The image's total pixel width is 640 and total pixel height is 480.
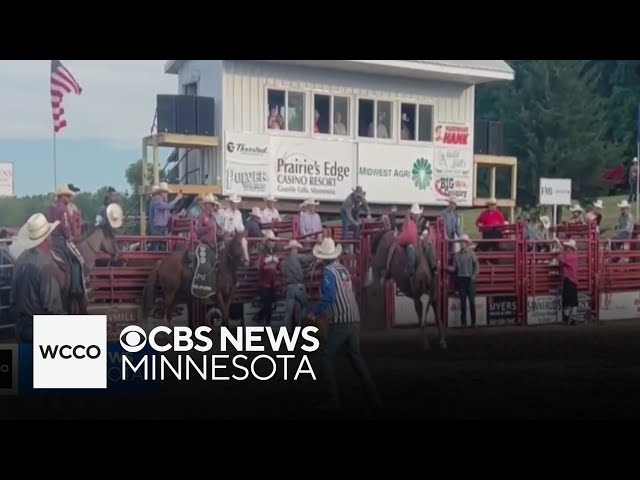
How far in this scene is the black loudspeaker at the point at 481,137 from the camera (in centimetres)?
835

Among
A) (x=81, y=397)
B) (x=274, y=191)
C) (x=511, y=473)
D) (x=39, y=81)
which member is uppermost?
(x=39, y=81)

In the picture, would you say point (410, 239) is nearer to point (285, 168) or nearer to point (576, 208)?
point (285, 168)

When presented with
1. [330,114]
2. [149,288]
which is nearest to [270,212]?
[330,114]

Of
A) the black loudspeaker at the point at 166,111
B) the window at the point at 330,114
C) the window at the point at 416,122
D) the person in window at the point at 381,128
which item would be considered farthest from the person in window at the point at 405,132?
the black loudspeaker at the point at 166,111

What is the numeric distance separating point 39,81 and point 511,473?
4199 millimetres

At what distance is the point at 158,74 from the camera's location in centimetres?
792

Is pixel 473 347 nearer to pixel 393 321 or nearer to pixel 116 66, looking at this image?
pixel 393 321

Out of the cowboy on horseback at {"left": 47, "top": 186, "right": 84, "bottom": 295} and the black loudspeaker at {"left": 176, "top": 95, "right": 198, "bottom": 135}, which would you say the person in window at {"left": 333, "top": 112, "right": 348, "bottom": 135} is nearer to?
the black loudspeaker at {"left": 176, "top": 95, "right": 198, "bottom": 135}

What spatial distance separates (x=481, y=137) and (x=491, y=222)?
62 cm

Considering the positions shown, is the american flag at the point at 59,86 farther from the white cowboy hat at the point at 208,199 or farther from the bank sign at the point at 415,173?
the bank sign at the point at 415,173

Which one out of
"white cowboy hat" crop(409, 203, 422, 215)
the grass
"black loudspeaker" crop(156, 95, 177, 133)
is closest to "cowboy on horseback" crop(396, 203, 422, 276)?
"white cowboy hat" crop(409, 203, 422, 215)

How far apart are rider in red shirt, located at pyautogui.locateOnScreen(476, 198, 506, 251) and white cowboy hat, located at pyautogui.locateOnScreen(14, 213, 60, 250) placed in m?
2.92

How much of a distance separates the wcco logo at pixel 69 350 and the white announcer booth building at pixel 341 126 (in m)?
1.21
